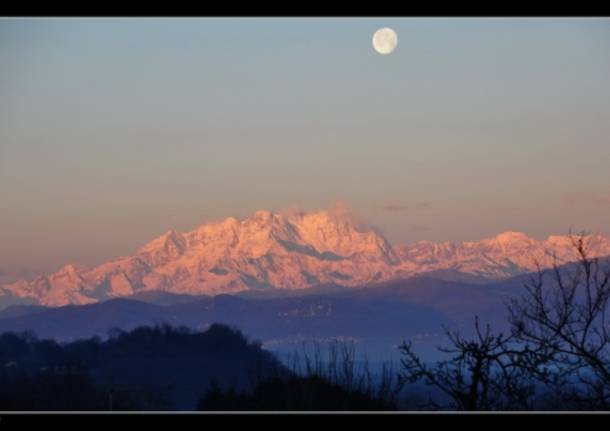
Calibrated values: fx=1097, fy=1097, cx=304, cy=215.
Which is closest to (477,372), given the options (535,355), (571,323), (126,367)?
(535,355)

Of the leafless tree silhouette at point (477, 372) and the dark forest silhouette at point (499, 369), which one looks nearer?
the leafless tree silhouette at point (477, 372)

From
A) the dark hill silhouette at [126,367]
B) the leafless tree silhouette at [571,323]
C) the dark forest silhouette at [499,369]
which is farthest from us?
the dark hill silhouette at [126,367]

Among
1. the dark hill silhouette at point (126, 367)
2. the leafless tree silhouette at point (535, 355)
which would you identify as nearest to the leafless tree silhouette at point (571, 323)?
the leafless tree silhouette at point (535, 355)

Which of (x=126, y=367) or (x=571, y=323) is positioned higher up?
(x=126, y=367)

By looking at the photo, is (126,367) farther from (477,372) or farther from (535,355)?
(477,372)

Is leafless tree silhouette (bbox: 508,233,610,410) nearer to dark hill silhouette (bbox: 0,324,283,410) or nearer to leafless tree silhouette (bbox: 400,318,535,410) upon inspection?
leafless tree silhouette (bbox: 400,318,535,410)

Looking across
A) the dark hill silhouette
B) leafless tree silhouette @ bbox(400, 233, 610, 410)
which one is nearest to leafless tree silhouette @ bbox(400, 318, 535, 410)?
leafless tree silhouette @ bbox(400, 233, 610, 410)

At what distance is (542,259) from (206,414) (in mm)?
3665

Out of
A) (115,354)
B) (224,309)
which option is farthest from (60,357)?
(224,309)

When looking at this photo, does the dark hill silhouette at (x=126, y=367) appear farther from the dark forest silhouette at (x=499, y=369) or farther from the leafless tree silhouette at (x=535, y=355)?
the leafless tree silhouette at (x=535, y=355)
